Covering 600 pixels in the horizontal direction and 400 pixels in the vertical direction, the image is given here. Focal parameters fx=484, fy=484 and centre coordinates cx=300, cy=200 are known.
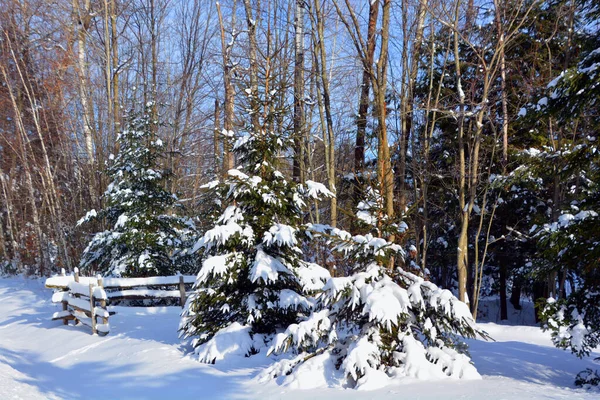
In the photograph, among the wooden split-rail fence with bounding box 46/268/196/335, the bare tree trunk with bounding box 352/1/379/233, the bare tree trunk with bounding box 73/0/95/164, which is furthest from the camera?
the bare tree trunk with bounding box 73/0/95/164

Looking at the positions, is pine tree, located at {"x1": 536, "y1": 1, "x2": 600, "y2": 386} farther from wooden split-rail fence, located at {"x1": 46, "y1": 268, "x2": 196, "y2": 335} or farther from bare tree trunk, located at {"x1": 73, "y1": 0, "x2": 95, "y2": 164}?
bare tree trunk, located at {"x1": 73, "y1": 0, "x2": 95, "y2": 164}

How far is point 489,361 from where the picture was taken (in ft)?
25.5

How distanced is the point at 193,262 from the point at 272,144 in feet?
27.6

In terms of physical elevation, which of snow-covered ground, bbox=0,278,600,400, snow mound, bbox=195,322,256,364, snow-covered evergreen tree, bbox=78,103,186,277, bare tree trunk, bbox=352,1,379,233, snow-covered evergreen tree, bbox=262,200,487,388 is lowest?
snow-covered ground, bbox=0,278,600,400

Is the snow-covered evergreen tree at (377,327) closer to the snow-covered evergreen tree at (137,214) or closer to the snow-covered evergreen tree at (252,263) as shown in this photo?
the snow-covered evergreen tree at (252,263)

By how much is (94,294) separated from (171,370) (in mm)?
4149

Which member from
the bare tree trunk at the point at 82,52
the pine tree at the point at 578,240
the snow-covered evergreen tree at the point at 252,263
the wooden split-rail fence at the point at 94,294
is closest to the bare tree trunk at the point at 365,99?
the snow-covered evergreen tree at the point at 252,263

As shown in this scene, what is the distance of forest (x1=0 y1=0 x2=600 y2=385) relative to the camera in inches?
249

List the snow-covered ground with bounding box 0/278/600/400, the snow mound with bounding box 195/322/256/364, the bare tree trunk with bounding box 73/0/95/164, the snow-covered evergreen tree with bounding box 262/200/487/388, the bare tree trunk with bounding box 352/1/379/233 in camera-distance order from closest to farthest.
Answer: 1. the snow-covered ground with bounding box 0/278/600/400
2. the snow-covered evergreen tree with bounding box 262/200/487/388
3. the snow mound with bounding box 195/322/256/364
4. the bare tree trunk with bounding box 352/1/379/233
5. the bare tree trunk with bounding box 73/0/95/164

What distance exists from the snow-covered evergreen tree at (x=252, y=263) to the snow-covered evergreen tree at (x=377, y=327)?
1.31 m

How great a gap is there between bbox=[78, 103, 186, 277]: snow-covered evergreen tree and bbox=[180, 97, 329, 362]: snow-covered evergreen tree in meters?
6.46

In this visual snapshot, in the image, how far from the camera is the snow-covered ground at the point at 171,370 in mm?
5574

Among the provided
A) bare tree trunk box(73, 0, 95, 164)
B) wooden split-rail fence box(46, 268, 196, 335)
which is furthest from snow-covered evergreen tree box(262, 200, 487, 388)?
bare tree trunk box(73, 0, 95, 164)

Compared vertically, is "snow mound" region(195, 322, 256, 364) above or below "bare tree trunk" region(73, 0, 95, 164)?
below
